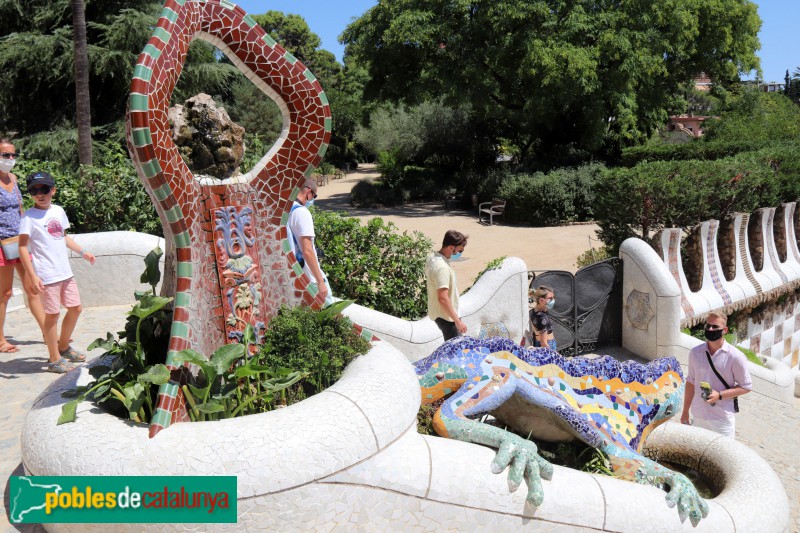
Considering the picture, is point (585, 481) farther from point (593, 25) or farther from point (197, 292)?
point (593, 25)

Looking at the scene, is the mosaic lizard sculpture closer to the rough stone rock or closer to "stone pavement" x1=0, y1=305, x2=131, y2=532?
the rough stone rock

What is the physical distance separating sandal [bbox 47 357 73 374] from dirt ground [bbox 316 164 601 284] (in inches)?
320

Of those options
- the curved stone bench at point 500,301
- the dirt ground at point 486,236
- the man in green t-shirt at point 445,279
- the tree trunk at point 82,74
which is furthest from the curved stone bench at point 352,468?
the tree trunk at point 82,74

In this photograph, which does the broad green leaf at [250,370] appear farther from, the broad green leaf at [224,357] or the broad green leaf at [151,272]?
the broad green leaf at [151,272]

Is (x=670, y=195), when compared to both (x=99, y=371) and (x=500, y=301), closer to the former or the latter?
(x=500, y=301)

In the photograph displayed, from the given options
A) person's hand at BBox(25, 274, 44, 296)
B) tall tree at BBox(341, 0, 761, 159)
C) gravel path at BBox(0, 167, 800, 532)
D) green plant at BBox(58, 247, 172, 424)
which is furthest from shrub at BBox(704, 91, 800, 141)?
green plant at BBox(58, 247, 172, 424)

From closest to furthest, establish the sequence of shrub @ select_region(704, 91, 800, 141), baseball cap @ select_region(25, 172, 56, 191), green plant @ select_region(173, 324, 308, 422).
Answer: green plant @ select_region(173, 324, 308, 422) < baseball cap @ select_region(25, 172, 56, 191) < shrub @ select_region(704, 91, 800, 141)

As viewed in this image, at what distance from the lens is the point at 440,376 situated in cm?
453

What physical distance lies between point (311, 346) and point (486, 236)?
17.0m

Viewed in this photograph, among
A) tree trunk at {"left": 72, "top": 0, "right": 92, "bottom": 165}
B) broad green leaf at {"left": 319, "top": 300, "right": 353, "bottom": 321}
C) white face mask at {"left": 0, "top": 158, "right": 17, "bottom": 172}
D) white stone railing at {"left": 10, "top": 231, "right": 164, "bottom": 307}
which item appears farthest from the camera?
tree trunk at {"left": 72, "top": 0, "right": 92, "bottom": 165}

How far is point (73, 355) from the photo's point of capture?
20.4 ft

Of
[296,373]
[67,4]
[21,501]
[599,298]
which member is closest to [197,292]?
[296,373]

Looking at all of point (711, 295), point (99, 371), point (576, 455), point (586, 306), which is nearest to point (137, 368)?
point (99, 371)

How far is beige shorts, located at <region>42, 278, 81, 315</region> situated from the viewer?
5742 mm
